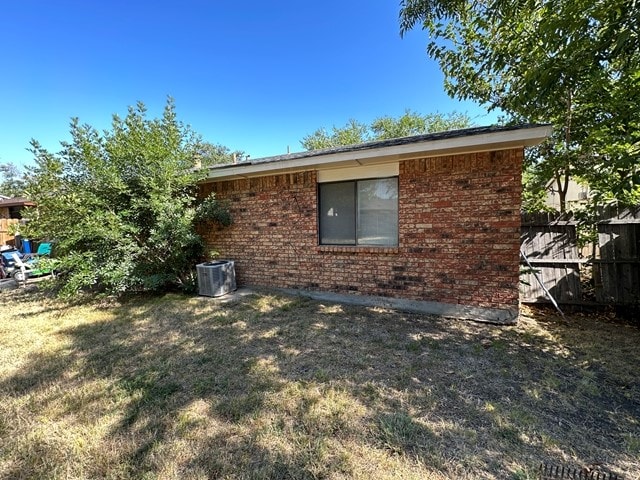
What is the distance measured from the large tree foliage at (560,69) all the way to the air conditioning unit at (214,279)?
562 cm

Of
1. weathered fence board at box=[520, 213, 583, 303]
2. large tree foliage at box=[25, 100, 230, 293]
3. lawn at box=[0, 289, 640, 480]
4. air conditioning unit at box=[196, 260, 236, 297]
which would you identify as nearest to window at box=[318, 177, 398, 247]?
lawn at box=[0, 289, 640, 480]

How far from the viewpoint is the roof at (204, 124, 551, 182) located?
12.5 feet

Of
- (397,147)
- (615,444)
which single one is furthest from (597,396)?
(397,147)

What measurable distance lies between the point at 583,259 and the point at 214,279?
267 inches

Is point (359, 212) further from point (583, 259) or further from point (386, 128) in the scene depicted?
point (386, 128)

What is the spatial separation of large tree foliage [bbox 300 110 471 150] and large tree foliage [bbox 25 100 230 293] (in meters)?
16.1

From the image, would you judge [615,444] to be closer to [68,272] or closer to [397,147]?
[397,147]

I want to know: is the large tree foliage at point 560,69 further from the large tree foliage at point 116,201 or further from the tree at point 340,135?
the tree at point 340,135

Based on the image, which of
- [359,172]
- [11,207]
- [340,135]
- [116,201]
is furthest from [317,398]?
[340,135]

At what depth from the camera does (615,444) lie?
6.50ft

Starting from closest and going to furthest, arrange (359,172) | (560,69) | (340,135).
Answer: (560,69), (359,172), (340,135)

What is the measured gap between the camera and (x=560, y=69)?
332cm

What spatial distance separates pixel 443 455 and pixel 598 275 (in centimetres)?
482

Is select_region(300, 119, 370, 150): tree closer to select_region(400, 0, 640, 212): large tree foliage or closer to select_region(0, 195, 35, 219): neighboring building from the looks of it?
select_region(400, 0, 640, 212): large tree foliage
